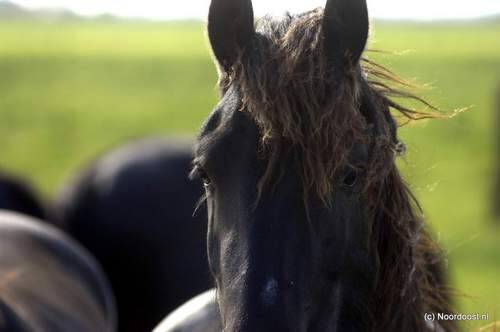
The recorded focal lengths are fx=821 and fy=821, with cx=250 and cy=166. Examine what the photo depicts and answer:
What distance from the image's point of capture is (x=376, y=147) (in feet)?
9.81

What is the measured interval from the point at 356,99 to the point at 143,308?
534 centimetres

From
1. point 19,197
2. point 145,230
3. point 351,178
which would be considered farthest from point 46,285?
point 351,178

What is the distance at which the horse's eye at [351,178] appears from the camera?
9.39 feet

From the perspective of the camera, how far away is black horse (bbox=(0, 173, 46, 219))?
317 inches

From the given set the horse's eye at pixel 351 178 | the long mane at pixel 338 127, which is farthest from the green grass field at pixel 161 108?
the horse's eye at pixel 351 178

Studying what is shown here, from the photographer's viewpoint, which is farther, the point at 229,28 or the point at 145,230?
the point at 145,230

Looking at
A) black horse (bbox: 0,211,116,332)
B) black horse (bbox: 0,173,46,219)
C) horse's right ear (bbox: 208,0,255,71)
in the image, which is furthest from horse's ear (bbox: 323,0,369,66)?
black horse (bbox: 0,173,46,219)

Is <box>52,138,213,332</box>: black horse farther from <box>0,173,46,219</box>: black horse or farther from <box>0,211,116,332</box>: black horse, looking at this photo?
<box>0,211,116,332</box>: black horse

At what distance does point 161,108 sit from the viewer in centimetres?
3166

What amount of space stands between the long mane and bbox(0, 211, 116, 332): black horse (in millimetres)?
2423

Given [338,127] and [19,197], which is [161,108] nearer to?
[19,197]

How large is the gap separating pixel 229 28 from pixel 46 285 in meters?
2.97

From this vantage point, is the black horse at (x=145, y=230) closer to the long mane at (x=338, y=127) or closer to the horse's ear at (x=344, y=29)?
the long mane at (x=338, y=127)

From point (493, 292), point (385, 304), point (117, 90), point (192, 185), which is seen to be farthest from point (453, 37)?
point (385, 304)
